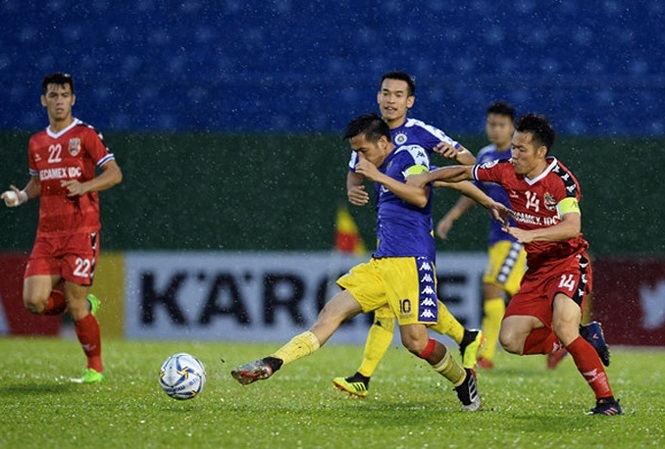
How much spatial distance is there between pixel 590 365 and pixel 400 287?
1204 millimetres

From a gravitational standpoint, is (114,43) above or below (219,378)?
above

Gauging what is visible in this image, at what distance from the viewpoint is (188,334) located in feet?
41.0

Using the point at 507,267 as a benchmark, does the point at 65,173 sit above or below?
above

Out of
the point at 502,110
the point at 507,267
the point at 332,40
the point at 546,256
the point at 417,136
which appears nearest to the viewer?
the point at 546,256

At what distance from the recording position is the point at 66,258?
8.54m

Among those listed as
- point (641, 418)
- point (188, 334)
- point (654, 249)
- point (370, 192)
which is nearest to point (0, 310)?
point (188, 334)

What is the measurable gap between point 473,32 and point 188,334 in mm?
6182

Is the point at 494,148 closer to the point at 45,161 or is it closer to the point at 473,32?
the point at 45,161

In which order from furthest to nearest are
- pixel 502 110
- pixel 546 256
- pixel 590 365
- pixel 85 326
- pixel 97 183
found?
pixel 502 110 < pixel 85 326 < pixel 97 183 < pixel 546 256 < pixel 590 365

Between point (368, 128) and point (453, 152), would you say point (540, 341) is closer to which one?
point (453, 152)

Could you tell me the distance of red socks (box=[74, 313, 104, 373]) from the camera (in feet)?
28.0

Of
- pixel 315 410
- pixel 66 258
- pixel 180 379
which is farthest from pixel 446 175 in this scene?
pixel 66 258

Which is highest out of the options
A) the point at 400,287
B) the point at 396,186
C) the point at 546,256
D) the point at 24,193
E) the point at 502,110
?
the point at 502,110

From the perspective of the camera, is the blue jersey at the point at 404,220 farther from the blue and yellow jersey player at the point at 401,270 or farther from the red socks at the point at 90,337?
the red socks at the point at 90,337
